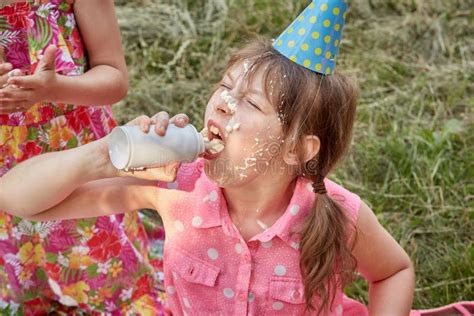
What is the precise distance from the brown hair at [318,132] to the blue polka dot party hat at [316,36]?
0.02m

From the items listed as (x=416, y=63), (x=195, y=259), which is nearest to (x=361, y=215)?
(x=195, y=259)

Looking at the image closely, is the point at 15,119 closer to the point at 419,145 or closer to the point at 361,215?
the point at 361,215

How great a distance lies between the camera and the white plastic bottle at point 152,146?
1.31 metres

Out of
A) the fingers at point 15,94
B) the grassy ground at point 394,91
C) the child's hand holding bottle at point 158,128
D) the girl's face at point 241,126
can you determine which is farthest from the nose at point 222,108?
the grassy ground at point 394,91

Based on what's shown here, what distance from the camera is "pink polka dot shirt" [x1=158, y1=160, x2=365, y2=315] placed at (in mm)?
1608

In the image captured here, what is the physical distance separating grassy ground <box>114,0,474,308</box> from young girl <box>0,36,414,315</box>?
61 cm

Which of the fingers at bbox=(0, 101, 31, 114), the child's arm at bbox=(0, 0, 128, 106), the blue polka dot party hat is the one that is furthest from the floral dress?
the blue polka dot party hat

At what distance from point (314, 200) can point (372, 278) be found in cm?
28

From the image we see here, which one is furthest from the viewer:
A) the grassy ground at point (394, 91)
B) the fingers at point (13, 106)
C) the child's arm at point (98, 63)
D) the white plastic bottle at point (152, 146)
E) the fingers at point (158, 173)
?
the grassy ground at point (394, 91)

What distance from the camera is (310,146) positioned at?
1.55 metres

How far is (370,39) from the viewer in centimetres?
336

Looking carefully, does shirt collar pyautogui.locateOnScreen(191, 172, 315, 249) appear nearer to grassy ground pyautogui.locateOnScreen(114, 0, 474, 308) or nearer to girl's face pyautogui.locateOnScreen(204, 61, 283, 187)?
girl's face pyautogui.locateOnScreen(204, 61, 283, 187)

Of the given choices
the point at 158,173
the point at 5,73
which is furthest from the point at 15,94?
the point at 158,173

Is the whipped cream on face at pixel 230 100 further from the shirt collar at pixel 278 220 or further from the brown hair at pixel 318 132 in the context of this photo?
the shirt collar at pixel 278 220
